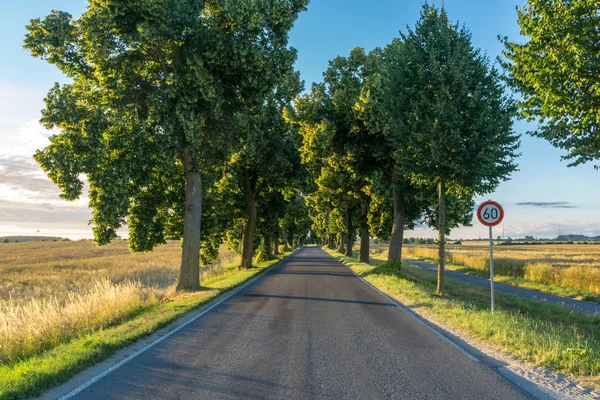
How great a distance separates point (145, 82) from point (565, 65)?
43.8 feet

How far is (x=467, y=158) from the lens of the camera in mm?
14242

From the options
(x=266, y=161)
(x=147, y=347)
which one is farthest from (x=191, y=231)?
(x=266, y=161)

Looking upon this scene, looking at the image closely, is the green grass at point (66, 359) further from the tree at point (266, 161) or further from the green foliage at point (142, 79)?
the tree at point (266, 161)

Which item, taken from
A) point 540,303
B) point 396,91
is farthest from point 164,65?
point 540,303

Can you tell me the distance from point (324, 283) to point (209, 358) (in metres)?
12.6

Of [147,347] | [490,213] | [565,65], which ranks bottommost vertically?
[147,347]

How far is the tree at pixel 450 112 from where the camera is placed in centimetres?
1396

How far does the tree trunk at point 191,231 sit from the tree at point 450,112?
8.23m

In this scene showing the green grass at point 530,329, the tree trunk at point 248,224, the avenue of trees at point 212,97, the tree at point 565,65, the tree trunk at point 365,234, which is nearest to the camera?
the green grass at point 530,329

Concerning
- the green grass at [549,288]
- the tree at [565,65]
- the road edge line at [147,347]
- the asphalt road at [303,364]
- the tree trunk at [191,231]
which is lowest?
the green grass at [549,288]

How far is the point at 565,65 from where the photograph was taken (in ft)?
29.4

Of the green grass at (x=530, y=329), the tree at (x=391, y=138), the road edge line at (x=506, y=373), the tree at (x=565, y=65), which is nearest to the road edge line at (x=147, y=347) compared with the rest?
the road edge line at (x=506, y=373)

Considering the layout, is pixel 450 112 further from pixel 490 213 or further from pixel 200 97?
pixel 200 97

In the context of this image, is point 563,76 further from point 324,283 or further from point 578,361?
point 324,283
